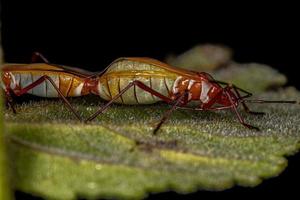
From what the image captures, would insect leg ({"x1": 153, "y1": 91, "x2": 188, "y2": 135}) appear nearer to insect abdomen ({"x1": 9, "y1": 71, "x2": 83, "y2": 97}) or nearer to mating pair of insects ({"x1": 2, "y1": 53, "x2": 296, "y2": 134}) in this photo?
mating pair of insects ({"x1": 2, "y1": 53, "x2": 296, "y2": 134})

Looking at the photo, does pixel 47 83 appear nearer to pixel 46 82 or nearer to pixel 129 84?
pixel 46 82

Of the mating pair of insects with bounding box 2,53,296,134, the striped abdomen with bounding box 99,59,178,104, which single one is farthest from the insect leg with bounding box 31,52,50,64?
the striped abdomen with bounding box 99,59,178,104

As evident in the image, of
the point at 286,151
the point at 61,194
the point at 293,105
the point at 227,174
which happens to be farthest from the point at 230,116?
the point at 61,194

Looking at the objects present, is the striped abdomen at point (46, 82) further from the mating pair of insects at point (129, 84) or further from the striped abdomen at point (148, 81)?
the striped abdomen at point (148, 81)

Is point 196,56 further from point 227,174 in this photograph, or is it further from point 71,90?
point 227,174

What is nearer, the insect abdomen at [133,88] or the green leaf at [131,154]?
the green leaf at [131,154]

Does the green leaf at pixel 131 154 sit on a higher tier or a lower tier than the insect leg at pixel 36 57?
lower

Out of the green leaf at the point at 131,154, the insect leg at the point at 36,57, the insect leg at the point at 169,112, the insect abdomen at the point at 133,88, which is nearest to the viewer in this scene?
the green leaf at the point at 131,154

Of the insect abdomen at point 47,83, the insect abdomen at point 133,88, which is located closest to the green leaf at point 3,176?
the insect abdomen at point 133,88

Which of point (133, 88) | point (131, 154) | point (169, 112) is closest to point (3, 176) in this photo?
point (131, 154)
